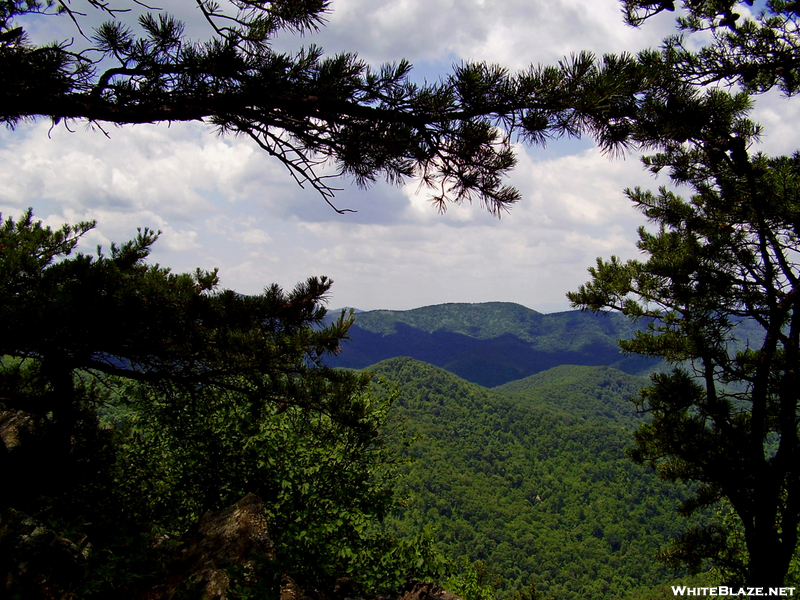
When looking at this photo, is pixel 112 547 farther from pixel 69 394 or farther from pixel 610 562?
pixel 610 562

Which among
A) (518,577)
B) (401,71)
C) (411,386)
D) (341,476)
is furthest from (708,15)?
(411,386)

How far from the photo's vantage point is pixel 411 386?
147 meters

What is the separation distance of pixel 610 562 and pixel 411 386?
76368mm

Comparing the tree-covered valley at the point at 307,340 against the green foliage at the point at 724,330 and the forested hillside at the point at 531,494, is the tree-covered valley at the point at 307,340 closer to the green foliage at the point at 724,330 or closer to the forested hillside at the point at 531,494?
the green foliage at the point at 724,330

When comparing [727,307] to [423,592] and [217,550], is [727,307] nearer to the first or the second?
[423,592]

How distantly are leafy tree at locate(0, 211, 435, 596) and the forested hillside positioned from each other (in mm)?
57921

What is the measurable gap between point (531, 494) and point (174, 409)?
114153mm

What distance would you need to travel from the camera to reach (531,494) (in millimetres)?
105688

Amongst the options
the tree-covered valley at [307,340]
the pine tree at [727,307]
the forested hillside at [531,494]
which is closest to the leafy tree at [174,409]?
the tree-covered valley at [307,340]

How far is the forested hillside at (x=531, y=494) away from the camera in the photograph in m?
77.9

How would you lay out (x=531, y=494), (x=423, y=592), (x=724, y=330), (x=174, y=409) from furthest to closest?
1. (x=531, y=494)
2. (x=724, y=330)
3. (x=423, y=592)
4. (x=174, y=409)

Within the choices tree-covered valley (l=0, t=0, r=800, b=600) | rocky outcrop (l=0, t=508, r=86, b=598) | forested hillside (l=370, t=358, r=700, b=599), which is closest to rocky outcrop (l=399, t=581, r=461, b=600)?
tree-covered valley (l=0, t=0, r=800, b=600)

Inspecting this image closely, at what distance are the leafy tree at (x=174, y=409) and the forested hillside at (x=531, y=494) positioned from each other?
57.9 metres

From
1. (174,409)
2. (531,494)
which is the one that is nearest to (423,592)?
(174,409)
